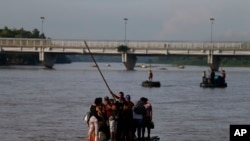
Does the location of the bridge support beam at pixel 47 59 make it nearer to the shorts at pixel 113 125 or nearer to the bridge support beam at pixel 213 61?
the bridge support beam at pixel 213 61

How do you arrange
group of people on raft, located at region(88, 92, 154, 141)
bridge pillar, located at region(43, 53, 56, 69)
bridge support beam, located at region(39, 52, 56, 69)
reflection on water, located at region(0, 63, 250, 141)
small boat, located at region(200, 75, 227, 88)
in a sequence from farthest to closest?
1. bridge pillar, located at region(43, 53, 56, 69)
2. bridge support beam, located at region(39, 52, 56, 69)
3. small boat, located at region(200, 75, 227, 88)
4. reflection on water, located at region(0, 63, 250, 141)
5. group of people on raft, located at region(88, 92, 154, 141)

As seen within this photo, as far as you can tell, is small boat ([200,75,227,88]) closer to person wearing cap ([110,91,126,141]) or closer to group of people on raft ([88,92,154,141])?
group of people on raft ([88,92,154,141])

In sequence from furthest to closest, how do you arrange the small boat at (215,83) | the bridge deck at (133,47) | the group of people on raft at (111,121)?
1. the bridge deck at (133,47)
2. the small boat at (215,83)
3. the group of people on raft at (111,121)

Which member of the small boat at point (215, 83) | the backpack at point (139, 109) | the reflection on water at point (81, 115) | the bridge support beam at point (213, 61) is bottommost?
the reflection on water at point (81, 115)

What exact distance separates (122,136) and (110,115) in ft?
3.75

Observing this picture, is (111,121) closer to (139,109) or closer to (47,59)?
(139,109)

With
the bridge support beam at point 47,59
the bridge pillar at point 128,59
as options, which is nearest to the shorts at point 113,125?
the bridge pillar at point 128,59

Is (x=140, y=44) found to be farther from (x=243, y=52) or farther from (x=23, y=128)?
(x=23, y=128)

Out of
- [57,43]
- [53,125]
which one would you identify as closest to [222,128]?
[53,125]

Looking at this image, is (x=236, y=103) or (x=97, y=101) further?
(x=236, y=103)

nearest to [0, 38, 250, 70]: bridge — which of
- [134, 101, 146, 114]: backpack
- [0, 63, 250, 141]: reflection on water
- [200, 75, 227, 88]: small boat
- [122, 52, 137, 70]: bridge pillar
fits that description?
[122, 52, 137, 70]: bridge pillar

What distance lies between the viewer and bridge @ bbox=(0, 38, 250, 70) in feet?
547

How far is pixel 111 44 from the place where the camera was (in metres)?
174

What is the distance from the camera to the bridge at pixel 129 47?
166750 mm
